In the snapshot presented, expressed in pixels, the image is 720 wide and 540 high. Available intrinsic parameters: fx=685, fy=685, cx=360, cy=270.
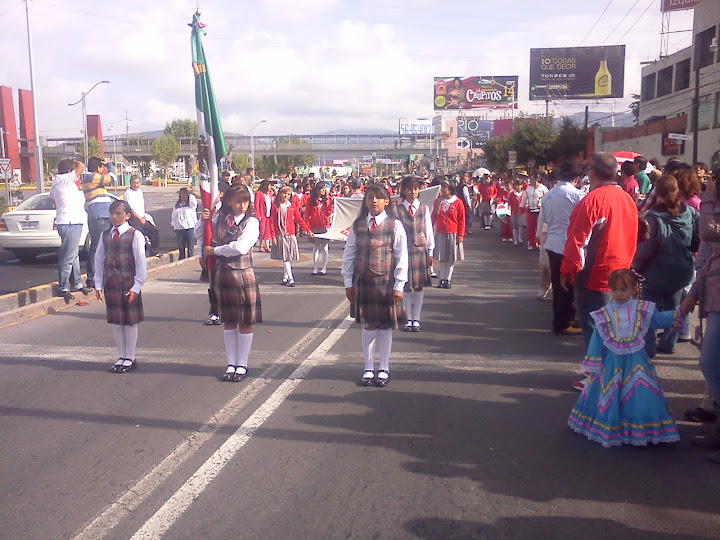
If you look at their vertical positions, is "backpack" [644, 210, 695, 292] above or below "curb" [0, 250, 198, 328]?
above

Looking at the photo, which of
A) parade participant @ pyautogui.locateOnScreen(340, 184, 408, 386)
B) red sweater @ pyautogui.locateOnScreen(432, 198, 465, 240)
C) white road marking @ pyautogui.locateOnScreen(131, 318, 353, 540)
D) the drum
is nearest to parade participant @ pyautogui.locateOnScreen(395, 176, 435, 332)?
white road marking @ pyautogui.locateOnScreen(131, 318, 353, 540)

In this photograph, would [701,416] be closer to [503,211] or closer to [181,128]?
[503,211]

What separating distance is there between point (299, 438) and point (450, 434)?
111 centimetres

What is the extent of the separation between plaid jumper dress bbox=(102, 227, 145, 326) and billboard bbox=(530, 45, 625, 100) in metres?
51.7

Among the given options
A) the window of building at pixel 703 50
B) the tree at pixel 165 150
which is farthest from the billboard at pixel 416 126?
the window of building at pixel 703 50

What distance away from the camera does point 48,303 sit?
9789 mm

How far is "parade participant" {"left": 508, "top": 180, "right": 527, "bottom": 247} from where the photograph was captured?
18.8 m

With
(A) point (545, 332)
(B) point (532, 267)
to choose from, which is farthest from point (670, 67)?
(A) point (545, 332)

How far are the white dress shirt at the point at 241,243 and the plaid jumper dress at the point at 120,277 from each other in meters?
0.99

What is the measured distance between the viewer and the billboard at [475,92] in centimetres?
6481

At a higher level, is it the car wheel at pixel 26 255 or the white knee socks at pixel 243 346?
the white knee socks at pixel 243 346

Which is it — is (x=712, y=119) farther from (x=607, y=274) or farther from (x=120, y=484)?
(x=120, y=484)

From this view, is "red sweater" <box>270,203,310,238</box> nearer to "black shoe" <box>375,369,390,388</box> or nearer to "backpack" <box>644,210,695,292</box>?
"black shoe" <box>375,369,390,388</box>

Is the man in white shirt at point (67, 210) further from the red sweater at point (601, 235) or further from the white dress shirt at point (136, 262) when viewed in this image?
the red sweater at point (601, 235)
